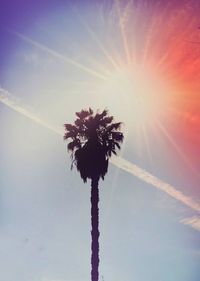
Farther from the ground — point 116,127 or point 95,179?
point 116,127

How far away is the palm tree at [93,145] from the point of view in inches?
1690

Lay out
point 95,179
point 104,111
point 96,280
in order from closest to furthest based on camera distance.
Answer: point 96,280 → point 95,179 → point 104,111

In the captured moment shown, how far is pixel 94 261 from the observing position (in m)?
39.7

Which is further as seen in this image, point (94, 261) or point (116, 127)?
point (116, 127)

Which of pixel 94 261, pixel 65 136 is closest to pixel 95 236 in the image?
pixel 94 261

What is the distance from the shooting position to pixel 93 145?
44250 millimetres

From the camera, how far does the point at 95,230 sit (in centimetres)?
4050

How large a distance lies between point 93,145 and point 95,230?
6.99 meters

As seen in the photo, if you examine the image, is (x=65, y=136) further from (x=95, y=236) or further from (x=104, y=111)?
(x=95, y=236)

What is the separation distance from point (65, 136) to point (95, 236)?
914cm

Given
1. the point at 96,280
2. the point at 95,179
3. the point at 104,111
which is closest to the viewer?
the point at 96,280

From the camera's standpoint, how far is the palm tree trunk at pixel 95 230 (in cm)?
3947

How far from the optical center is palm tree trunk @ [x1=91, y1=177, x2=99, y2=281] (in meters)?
39.5

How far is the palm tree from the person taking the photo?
4294 centimetres
